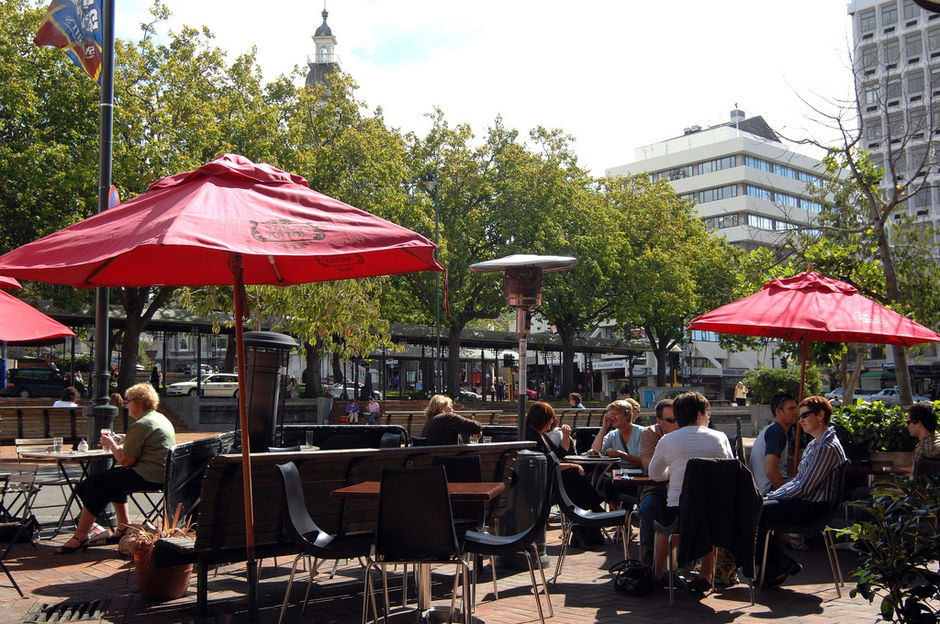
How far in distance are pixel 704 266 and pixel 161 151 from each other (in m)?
31.2

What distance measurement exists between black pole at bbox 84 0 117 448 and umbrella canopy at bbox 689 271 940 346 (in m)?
6.27

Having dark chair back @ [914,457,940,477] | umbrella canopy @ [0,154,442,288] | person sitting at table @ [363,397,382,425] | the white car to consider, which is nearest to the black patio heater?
umbrella canopy @ [0,154,442,288]

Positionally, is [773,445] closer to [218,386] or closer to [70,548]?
[70,548]

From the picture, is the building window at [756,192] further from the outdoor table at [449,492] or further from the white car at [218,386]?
the outdoor table at [449,492]

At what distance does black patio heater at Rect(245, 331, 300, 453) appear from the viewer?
8094mm

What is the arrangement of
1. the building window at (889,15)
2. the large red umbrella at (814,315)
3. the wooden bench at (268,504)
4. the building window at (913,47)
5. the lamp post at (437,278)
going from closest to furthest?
1. the wooden bench at (268,504)
2. the large red umbrella at (814,315)
3. the lamp post at (437,278)
4. the building window at (913,47)
5. the building window at (889,15)

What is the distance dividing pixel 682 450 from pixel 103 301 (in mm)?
6116

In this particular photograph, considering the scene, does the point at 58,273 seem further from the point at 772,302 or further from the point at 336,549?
the point at 772,302

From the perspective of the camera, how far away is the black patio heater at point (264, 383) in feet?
26.6

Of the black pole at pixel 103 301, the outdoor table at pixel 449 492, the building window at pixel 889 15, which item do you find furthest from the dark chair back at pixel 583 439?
the building window at pixel 889 15

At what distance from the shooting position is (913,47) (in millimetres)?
71188

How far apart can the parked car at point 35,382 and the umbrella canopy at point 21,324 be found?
102 ft

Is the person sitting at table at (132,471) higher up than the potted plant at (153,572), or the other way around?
the person sitting at table at (132,471)

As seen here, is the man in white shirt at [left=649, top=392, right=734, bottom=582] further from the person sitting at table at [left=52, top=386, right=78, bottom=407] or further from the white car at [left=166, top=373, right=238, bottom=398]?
the white car at [left=166, top=373, right=238, bottom=398]
